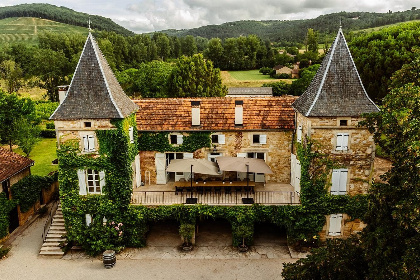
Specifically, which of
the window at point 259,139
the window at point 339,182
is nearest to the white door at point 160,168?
the window at point 259,139

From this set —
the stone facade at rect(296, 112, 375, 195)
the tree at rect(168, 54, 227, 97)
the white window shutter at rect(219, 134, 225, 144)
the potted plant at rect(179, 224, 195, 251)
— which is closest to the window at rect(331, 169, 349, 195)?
the stone facade at rect(296, 112, 375, 195)

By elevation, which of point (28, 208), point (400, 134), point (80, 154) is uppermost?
point (400, 134)

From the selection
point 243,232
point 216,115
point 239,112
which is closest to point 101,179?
point 216,115

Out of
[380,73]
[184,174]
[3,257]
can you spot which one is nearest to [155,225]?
[184,174]

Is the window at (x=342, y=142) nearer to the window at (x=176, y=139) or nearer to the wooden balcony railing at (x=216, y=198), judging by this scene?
the wooden balcony railing at (x=216, y=198)

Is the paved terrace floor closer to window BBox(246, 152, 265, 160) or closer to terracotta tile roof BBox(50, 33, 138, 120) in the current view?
window BBox(246, 152, 265, 160)

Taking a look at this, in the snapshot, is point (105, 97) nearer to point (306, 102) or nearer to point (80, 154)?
point (80, 154)

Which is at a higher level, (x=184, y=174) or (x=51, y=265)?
(x=184, y=174)
